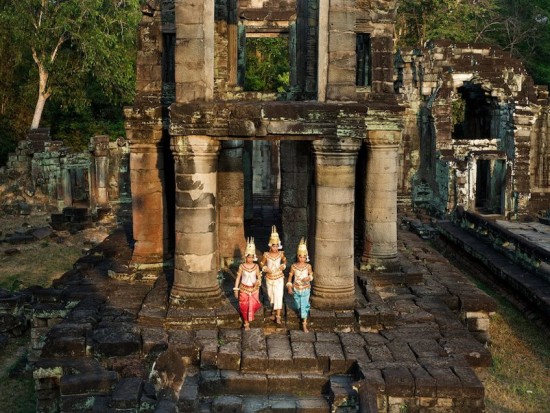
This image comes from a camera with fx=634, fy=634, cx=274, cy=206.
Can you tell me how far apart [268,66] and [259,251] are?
2616cm

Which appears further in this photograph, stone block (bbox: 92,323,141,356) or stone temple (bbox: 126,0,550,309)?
stone temple (bbox: 126,0,550,309)

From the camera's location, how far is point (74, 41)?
30.5 metres

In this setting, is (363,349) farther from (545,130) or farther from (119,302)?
(545,130)

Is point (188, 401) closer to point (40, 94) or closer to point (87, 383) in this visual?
point (87, 383)

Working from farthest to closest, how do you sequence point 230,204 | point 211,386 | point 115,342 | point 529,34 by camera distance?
point 529,34, point 230,204, point 115,342, point 211,386

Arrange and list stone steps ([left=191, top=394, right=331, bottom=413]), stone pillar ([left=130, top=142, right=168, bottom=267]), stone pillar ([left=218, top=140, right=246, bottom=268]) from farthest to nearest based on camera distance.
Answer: stone pillar ([left=218, top=140, right=246, bottom=268]) < stone pillar ([left=130, top=142, right=168, bottom=267]) < stone steps ([left=191, top=394, right=331, bottom=413])

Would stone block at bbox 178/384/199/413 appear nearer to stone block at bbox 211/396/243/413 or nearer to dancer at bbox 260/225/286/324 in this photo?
stone block at bbox 211/396/243/413

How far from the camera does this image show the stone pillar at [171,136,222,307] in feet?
32.7

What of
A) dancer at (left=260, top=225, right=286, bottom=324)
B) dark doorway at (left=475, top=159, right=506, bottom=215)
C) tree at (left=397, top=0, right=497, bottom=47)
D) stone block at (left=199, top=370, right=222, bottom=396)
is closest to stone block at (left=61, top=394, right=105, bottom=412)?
stone block at (left=199, top=370, right=222, bottom=396)

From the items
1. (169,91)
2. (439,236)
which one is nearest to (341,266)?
(169,91)

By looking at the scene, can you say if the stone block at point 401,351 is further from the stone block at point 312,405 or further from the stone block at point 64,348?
the stone block at point 64,348

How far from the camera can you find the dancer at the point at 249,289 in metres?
9.73

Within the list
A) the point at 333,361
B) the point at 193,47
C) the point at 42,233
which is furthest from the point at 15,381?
the point at 42,233

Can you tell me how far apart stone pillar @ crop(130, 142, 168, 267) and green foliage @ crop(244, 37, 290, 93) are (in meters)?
26.0
